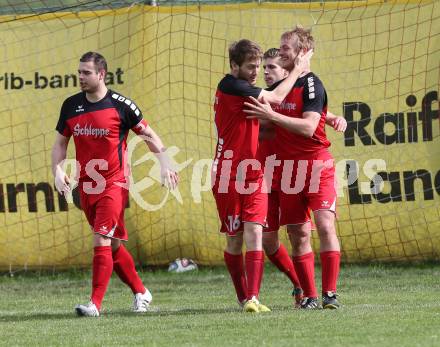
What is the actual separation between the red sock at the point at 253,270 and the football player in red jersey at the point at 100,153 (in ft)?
2.96

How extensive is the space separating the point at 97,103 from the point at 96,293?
4.74 feet

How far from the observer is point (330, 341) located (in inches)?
252

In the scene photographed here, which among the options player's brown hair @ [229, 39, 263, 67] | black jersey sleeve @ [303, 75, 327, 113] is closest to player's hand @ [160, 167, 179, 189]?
player's brown hair @ [229, 39, 263, 67]

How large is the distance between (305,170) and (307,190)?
163 mm

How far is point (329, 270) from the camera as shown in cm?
813

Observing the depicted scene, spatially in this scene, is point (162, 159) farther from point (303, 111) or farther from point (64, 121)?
point (303, 111)

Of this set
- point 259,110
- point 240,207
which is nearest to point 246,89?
point 259,110

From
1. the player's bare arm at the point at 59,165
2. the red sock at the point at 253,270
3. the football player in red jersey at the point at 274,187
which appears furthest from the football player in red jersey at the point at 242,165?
the player's bare arm at the point at 59,165

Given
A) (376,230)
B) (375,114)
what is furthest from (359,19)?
(376,230)

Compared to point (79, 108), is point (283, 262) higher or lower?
lower

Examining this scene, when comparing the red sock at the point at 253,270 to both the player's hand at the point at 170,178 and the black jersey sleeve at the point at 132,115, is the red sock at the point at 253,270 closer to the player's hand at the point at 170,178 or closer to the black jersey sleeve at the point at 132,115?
the player's hand at the point at 170,178

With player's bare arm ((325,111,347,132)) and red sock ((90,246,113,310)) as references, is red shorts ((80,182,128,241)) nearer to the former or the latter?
red sock ((90,246,113,310))

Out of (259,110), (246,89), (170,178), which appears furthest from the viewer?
(170,178)

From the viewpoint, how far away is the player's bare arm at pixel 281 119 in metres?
7.92
